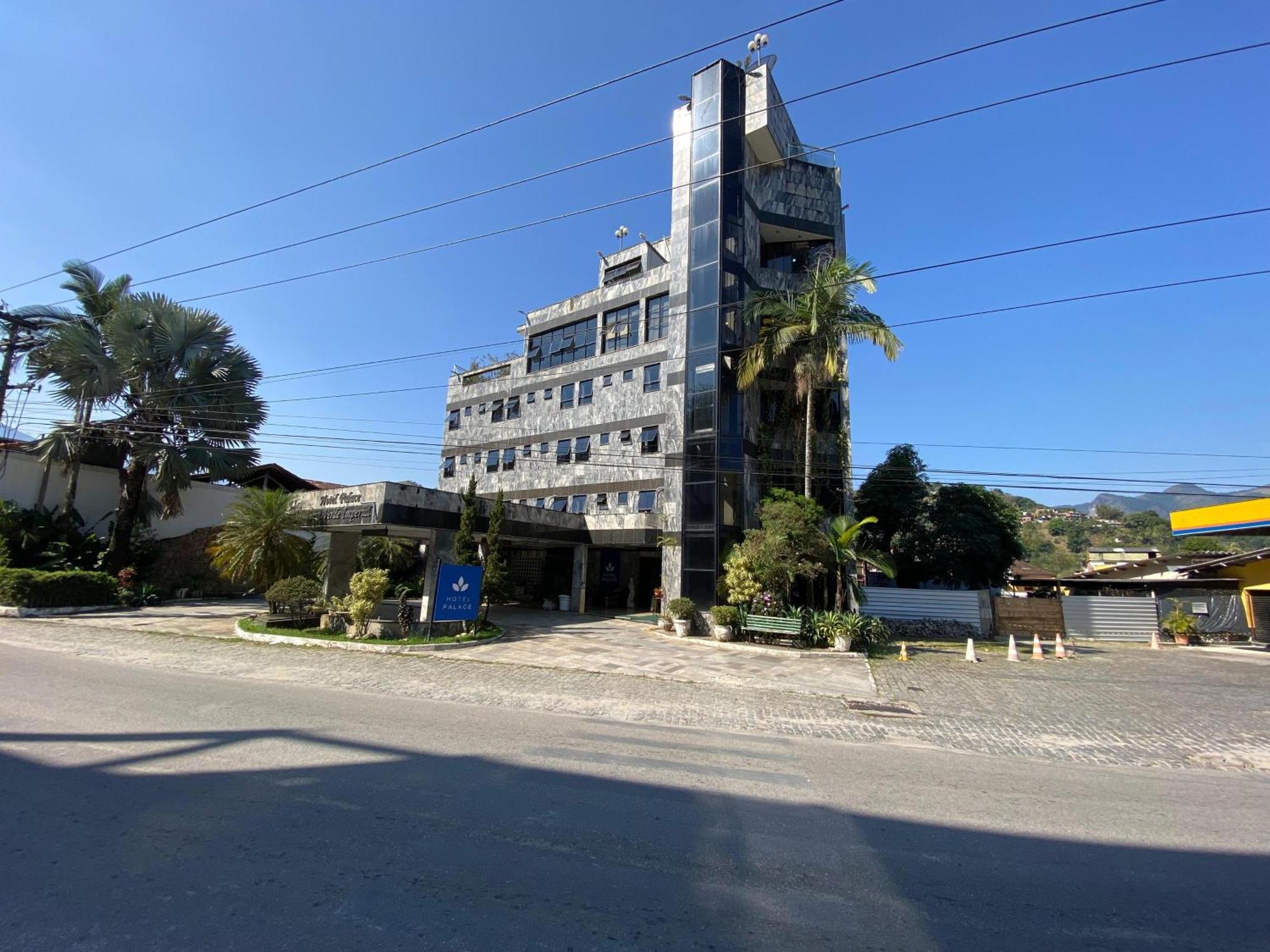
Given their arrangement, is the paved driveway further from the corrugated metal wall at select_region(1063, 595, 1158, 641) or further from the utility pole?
the utility pole

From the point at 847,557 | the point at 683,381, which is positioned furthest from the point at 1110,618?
the point at 683,381

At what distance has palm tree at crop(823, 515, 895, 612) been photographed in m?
18.3

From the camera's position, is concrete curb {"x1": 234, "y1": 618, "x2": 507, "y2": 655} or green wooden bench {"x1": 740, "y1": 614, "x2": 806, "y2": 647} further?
green wooden bench {"x1": 740, "y1": 614, "x2": 806, "y2": 647}

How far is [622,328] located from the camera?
2964 cm

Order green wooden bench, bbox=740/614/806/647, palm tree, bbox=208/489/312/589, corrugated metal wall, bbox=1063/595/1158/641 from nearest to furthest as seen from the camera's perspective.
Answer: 1. green wooden bench, bbox=740/614/806/647
2. palm tree, bbox=208/489/312/589
3. corrugated metal wall, bbox=1063/595/1158/641

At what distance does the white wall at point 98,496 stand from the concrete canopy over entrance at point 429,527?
7.37m

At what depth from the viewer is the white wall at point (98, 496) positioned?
80.6ft

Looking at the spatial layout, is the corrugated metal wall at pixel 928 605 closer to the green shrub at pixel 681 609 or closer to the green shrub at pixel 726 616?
the green shrub at pixel 726 616

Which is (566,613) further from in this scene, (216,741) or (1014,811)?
(1014,811)

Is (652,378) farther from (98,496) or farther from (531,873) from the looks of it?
(98,496)

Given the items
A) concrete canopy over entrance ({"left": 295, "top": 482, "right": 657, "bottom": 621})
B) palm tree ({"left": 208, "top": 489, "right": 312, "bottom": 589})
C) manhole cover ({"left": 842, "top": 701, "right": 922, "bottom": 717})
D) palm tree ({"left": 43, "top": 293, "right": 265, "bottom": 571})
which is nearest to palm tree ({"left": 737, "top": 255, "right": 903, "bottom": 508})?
concrete canopy over entrance ({"left": 295, "top": 482, "right": 657, "bottom": 621})

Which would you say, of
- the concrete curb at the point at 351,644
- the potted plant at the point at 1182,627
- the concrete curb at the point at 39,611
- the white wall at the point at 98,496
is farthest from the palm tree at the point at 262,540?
the potted plant at the point at 1182,627

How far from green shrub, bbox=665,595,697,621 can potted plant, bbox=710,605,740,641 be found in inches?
71.5

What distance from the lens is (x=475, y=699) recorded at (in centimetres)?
970
